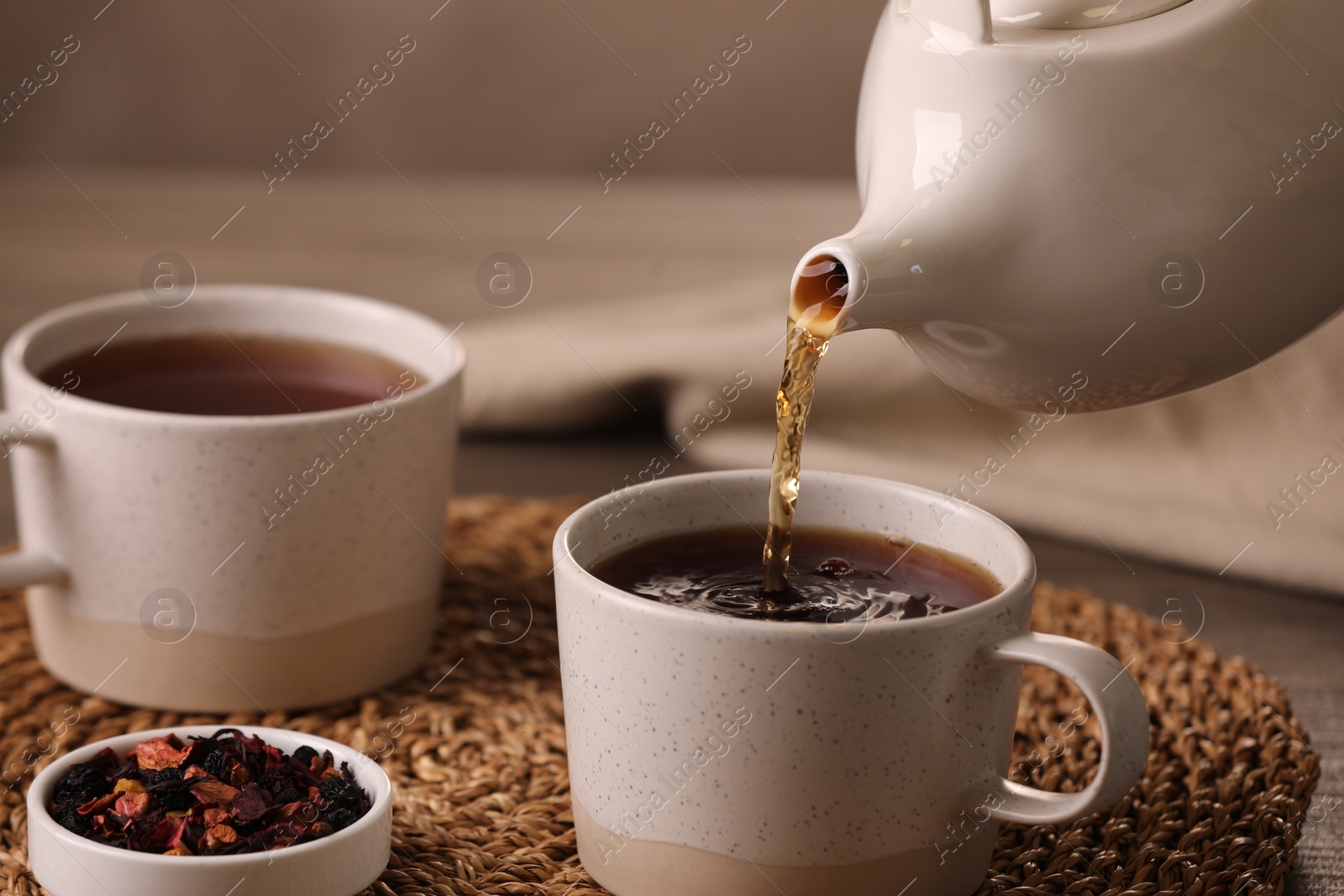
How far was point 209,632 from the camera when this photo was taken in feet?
3.30

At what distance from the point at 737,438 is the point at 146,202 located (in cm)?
133

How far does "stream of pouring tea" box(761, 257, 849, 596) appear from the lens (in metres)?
0.80

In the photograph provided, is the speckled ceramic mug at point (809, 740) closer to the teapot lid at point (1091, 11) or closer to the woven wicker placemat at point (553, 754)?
the woven wicker placemat at point (553, 754)

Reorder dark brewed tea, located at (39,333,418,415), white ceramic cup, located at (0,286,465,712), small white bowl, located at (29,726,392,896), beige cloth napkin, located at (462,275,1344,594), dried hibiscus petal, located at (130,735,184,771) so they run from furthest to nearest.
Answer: beige cloth napkin, located at (462,275,1344,594), dark brewed tea, located at (39,333,418,415), white ceramic cup, located at (0,286,465,712), dried hibiscus petal, located at (130,735,184,771), small white bowl, located at (29,726,392,896)

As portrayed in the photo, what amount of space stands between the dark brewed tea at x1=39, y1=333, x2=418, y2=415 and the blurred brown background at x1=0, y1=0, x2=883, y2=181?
1.64 meters

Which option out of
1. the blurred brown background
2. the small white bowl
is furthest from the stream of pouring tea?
the blurred brown background

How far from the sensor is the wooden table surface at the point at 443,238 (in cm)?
170

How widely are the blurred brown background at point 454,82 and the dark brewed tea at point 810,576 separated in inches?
76.0

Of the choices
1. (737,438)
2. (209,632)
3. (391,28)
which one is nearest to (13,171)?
(391,28)

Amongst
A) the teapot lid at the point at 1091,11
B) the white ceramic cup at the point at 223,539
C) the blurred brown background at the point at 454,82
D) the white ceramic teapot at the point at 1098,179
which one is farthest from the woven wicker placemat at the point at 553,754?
the blurred brown background at the point at 454,82

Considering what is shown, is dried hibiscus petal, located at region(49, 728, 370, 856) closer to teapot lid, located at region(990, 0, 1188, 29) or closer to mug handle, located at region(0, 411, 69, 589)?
mug handle, located at region(0, 411, 69, 589)

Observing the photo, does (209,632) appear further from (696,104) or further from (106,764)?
(696,104)

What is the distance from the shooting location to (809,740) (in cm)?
74

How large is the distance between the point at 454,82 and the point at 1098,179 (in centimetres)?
214
